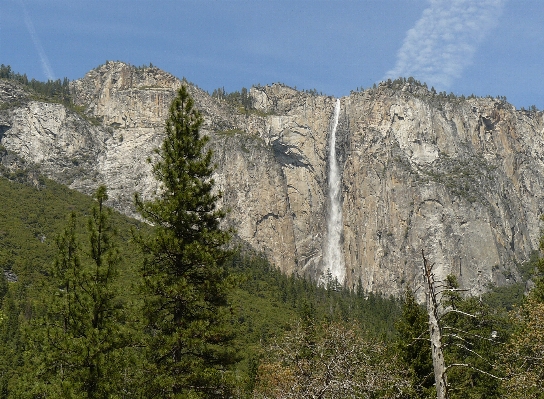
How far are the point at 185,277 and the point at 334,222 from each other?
156864 mm

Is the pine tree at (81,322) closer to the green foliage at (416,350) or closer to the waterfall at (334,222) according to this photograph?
the green foliage at (416,350)

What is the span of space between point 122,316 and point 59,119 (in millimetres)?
170983

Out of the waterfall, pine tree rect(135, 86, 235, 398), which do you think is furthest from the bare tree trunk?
the waterfall

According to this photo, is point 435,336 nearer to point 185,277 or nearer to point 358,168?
point 185,277

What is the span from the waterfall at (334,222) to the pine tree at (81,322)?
484 feet

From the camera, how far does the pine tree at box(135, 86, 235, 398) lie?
19.8m

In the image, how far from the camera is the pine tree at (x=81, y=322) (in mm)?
18719

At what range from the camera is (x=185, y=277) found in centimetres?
2112

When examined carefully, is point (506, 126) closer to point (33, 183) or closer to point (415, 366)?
point (33, 183)

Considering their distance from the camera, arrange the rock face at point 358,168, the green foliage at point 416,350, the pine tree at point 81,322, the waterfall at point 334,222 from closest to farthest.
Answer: the pine tree at point 81,322
the green foliage at point 416,350
the rock face at point 358,168
the waterfall at point 334,222

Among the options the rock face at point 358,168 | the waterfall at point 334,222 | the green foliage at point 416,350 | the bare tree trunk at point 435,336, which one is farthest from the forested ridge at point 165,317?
the waterfall at point 334,222

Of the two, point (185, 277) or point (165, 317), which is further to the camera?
point (165, 317)

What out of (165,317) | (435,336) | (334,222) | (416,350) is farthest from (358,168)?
(435,336)

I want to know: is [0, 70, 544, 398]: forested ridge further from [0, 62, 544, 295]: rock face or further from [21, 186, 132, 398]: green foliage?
[0, 62, 544, 295]: rock face
